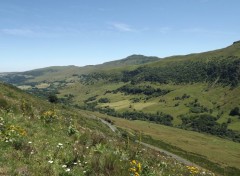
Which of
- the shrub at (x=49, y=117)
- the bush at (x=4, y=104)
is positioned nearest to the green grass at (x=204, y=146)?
the shrub at (x=49, y=117)

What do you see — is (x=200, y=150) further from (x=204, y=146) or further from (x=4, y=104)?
(x=4, y=104)

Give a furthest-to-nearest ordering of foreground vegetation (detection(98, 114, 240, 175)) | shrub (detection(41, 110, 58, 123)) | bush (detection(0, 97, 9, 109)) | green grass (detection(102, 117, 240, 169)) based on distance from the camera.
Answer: green grass (detection(102, 117, 240, 169))
foreground vegetation (detection(98, 114, 240, 175))
bush (detection(0, 97, 9, 109))
shrub (detection(41, 110, 58, 123))

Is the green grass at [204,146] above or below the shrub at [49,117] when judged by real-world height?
below

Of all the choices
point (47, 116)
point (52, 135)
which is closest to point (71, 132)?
point (52, 135)

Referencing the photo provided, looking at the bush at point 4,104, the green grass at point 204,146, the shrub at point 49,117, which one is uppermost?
the bush at point 4,104

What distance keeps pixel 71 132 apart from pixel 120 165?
6.15 metres

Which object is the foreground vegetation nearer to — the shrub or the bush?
the shrub

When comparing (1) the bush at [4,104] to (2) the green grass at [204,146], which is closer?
(1) the bush at [4,104]

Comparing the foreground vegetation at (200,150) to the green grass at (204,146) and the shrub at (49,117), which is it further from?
the shrub at (49,117)

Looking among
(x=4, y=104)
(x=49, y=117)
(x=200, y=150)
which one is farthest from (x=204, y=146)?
(x=49, y=117)

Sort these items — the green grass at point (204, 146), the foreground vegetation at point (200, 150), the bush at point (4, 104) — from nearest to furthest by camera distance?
the bush at point (4, 104), the foreground vegetation at point (200, 150), the green grass at point (204, 146)

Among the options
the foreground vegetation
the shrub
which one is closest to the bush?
the shrub

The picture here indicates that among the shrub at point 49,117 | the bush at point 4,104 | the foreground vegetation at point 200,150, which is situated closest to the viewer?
the shrub at point 49,117

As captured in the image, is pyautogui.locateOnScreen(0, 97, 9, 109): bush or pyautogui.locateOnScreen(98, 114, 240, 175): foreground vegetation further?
pyautogui.locateOnScreen(98, 114, 240, 175): foreground vegetation
